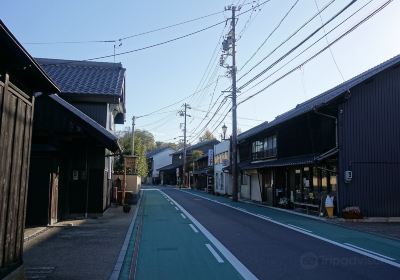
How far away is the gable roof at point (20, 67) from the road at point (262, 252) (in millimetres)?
4336

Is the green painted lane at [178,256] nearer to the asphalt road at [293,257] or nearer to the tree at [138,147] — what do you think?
the asphalt road at [293,257]

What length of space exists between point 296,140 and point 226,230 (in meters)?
13.4

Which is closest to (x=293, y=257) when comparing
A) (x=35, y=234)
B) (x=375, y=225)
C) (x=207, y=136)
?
(x=35, y=234)

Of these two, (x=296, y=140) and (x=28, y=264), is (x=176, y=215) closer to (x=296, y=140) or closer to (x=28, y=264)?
(x=296, y=140)

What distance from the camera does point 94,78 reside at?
2655cm

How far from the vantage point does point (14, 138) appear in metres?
7.66

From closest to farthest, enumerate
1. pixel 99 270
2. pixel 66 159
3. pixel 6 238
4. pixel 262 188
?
pixel 6 238
pixel 99 270
pixel 66 159
pixel 262 188

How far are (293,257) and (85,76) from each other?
18812 millimetres

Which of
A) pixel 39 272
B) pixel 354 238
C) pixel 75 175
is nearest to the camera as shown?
pixel 39 272

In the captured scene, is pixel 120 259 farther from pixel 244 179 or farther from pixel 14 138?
pixel 244 179

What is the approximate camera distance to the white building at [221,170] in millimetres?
50656

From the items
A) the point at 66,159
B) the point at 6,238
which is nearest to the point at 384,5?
the point at 6,238

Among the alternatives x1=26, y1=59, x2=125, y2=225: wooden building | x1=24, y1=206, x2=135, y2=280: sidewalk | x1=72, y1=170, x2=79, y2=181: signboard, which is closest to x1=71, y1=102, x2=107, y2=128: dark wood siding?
x1=26, y1=59, x2=125, y2=225: wooden building

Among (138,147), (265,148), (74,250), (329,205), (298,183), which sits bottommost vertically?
(74,250)
